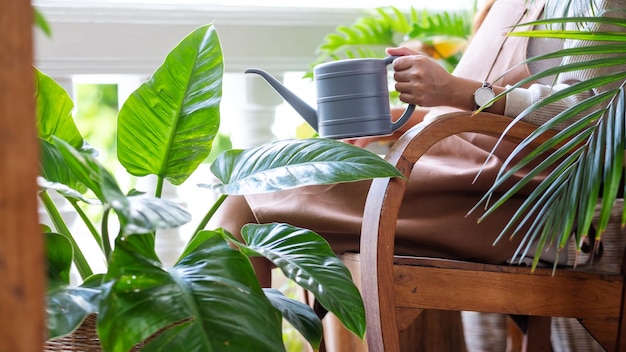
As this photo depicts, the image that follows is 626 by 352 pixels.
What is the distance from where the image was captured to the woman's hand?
4.55ft

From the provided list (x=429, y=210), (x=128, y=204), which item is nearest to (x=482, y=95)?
(x=429, y=210)

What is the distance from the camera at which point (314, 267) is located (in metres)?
1.05

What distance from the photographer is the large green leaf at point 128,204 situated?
0.78 meters

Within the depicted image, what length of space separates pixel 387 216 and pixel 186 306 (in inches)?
16.8

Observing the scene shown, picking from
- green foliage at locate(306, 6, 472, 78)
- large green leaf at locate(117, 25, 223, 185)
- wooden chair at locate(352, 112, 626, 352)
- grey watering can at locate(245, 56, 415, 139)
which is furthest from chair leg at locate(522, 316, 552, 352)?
large green leaf at locate(117, 25, 223, 185)

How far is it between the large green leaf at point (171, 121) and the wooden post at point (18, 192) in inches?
25.9

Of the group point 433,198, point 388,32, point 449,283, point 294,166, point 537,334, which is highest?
point 388,32

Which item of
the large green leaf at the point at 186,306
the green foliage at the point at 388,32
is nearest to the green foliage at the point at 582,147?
the large green leaf at the point at 186,306

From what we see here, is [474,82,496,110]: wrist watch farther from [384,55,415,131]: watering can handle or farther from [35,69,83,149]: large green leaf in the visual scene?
[35,69,83,149]: large green leaf

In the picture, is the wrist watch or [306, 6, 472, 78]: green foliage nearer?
the wrist watch

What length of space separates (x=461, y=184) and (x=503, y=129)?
0.16 m

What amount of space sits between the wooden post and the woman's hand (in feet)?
3.11

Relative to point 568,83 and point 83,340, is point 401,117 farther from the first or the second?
point 83,340

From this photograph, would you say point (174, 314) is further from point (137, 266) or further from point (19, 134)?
point (19, 134)
